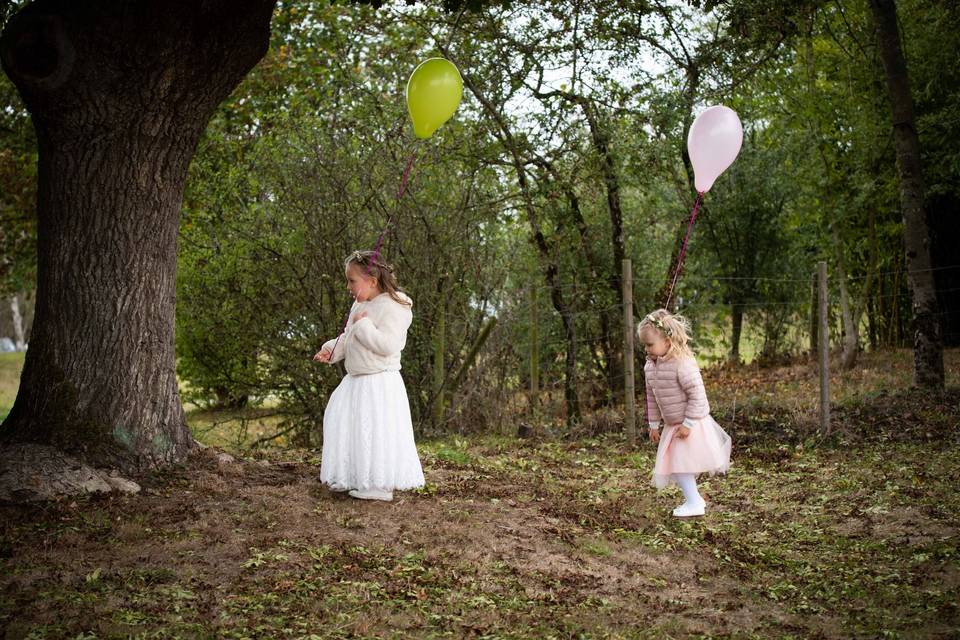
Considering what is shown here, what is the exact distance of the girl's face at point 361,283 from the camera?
19.3ft

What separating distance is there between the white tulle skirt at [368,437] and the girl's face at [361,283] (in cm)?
51

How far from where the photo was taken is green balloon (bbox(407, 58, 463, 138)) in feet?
20.7

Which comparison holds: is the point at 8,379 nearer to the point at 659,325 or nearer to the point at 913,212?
the point at 913,212

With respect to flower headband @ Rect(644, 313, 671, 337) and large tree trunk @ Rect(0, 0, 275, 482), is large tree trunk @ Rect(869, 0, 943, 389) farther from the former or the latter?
large tree trunk @ Rect(0, 0, 275, 482)

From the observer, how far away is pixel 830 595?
4664 millimetres

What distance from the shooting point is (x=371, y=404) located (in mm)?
5820

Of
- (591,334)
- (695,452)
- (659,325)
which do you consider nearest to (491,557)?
(695,452)

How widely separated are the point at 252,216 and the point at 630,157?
4297 mm

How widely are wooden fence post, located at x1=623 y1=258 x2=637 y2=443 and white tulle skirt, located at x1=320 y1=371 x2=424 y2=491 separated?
341cm

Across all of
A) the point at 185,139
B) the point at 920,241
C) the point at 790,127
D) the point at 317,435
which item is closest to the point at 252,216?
the point at 317,435

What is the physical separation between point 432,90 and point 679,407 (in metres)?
2.64

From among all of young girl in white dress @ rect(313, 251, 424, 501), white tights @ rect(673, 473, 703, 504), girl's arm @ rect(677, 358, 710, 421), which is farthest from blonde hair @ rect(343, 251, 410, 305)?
white tights @ rect(673, 473, 703, 504)

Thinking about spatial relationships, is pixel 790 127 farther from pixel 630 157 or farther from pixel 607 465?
pixel 607 465

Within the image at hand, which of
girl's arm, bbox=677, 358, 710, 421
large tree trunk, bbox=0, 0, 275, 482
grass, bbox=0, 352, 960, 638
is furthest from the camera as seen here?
girl's arm, bbox=677, 358, 710, 421
